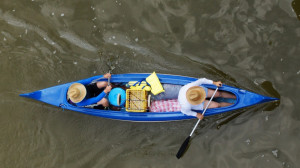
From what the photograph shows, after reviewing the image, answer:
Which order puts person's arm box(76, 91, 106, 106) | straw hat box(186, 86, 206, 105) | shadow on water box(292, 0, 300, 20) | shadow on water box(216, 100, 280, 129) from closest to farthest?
1. straw hat box(186, 86, 206, 105)
2. person's arm box(76, 91, 106, 106)
3. shadow on water box(216, 100, 280, 129)
4. shadow on water box(292, 0, 300, 20)

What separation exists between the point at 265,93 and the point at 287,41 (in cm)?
124

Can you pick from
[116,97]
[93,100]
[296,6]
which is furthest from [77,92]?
[296,6]

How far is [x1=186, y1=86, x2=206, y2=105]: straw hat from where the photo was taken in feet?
13.8

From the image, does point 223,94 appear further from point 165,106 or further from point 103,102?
point 103,102

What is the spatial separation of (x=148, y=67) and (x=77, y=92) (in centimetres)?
181

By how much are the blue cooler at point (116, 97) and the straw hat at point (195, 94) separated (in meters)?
1.35

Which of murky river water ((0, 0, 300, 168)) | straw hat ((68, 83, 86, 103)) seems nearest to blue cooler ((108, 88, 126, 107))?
straw hat ((68, 83, 86, 103))

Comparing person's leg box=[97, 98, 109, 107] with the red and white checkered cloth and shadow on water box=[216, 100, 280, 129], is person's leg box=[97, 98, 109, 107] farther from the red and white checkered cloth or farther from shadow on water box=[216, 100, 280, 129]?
shadow on water box=[216, 100, 280, 129]

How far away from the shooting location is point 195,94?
418 cm

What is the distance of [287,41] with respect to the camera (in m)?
5.18

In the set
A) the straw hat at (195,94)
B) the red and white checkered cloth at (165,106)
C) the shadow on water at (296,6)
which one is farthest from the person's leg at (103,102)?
the shadow on water at (296,6)

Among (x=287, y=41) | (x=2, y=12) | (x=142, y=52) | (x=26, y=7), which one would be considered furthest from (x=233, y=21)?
(x=2, y=12)

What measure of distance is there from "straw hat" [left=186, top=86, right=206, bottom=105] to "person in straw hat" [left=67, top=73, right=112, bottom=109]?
1.63m

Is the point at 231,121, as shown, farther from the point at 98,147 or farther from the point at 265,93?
the point at 98,147
